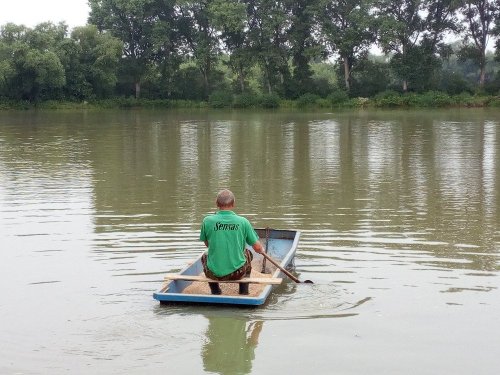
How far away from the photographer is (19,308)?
702cm

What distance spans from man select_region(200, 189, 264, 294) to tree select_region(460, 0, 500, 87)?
167ft

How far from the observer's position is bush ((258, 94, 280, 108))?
55125 millimetres

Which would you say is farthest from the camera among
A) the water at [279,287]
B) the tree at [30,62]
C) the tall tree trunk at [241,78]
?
the tall tree trunk at [241,78]

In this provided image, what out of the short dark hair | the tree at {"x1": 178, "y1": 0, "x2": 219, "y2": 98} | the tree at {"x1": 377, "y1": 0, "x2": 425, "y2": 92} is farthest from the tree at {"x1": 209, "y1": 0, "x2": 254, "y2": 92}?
the short dark hair

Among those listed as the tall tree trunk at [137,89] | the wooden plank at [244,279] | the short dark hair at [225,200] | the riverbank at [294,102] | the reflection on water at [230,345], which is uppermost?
the tall tree trunk at [137,89]

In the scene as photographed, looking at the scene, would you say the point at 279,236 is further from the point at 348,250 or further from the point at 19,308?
the point at 19,308

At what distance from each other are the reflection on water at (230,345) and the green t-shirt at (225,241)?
592mm

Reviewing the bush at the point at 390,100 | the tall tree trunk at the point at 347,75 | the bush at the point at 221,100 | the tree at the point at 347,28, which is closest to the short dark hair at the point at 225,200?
the bush at the point at 390,100

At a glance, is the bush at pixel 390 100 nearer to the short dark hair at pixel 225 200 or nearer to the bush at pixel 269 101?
the bush at pixel 269 101

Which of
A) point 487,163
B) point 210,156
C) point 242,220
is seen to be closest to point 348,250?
point 242,220

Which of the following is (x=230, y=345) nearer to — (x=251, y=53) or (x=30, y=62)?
(x=30, y=62)

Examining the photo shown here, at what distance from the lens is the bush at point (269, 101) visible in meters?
55.1

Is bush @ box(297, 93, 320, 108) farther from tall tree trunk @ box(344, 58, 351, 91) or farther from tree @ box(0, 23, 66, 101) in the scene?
tree @ box(0, 23, 66, 101)

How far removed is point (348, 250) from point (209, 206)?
3.87 m
